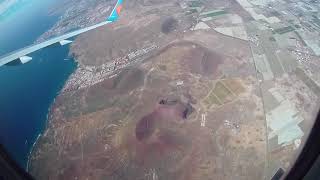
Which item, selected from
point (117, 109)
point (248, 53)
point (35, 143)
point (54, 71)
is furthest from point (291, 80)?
point (54, 71)

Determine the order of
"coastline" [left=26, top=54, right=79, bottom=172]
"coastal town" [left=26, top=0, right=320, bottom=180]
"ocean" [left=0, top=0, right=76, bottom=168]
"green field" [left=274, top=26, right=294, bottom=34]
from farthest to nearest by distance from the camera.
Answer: "green field" [left=274, top=26, right=294, bottom=34] → "ocean" [left=0, top=0, right=76, bottom=168] → "coastline" [left=26, top=54, right=79, bottom=172] → "coastal town" [left=26, top=0, right=320, bottom=180]

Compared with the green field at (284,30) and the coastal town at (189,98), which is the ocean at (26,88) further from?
the green field at (284,30)

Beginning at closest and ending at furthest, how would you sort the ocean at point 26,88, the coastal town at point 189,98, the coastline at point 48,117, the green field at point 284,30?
1. the coastal town at point 189,98
2. the coastline at point 48,117
3. the ocean at point 26,88
4. the green field at point 284,30

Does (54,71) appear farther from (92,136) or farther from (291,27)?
(291,27)

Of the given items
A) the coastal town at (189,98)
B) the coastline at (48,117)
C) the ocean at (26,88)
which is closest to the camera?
the coastal town at (189,98)

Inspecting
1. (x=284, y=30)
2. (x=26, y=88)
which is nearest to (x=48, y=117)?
(x=26, y=88)

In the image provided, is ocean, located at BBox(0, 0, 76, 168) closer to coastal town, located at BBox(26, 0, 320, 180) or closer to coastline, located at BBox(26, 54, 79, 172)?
coastline, located at BBox(26, 54, 79, 172)

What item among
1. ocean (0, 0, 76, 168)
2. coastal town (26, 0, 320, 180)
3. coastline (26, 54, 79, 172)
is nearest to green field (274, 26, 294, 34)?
coastal town (26, 0, 320, 180)

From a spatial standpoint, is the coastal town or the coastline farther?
the coastline

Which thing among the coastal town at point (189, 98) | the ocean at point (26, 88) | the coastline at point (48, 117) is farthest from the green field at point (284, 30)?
the ocean at point (26, 88)
